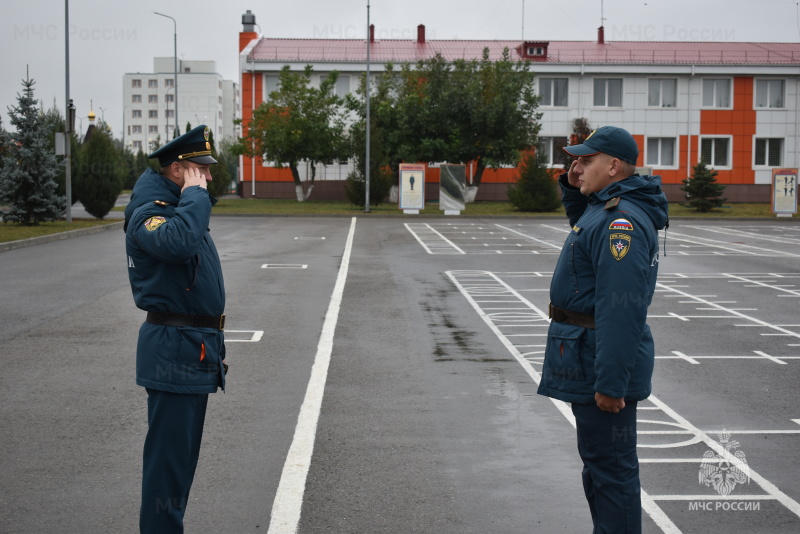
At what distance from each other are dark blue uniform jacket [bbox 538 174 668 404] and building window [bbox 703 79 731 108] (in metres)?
55.7

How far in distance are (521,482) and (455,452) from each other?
66cm

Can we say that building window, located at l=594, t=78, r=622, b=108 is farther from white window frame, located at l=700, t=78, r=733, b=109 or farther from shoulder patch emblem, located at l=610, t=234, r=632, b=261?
shoulder patch emblem, located at l=610, t=234, r=632, b=261

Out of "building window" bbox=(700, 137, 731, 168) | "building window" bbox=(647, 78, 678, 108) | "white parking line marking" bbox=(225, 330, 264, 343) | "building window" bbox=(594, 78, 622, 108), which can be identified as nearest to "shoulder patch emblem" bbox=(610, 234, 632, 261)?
"white parking line marking" bbox=(225, 330, 264, 343)

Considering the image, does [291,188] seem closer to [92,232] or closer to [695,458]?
[92,232]

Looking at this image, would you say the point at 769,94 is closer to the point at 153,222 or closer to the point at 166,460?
the point at 153,222

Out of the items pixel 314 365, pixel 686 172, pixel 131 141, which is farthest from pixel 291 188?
pixel 131 141

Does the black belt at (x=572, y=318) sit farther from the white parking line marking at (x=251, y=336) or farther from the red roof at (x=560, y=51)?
the red roof at (x=560, y=51)

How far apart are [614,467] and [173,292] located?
194cm

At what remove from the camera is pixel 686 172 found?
5616 cm

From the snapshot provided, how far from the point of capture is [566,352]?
→ 12.8 ft

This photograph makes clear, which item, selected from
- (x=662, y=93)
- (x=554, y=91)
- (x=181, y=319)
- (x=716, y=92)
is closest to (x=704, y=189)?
(x=662, y=93)

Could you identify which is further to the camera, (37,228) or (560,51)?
(560,51)

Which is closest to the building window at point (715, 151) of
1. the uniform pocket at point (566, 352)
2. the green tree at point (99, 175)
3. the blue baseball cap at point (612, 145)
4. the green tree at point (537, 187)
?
the green tree at point (537, 187)

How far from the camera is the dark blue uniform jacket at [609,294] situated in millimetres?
3703
